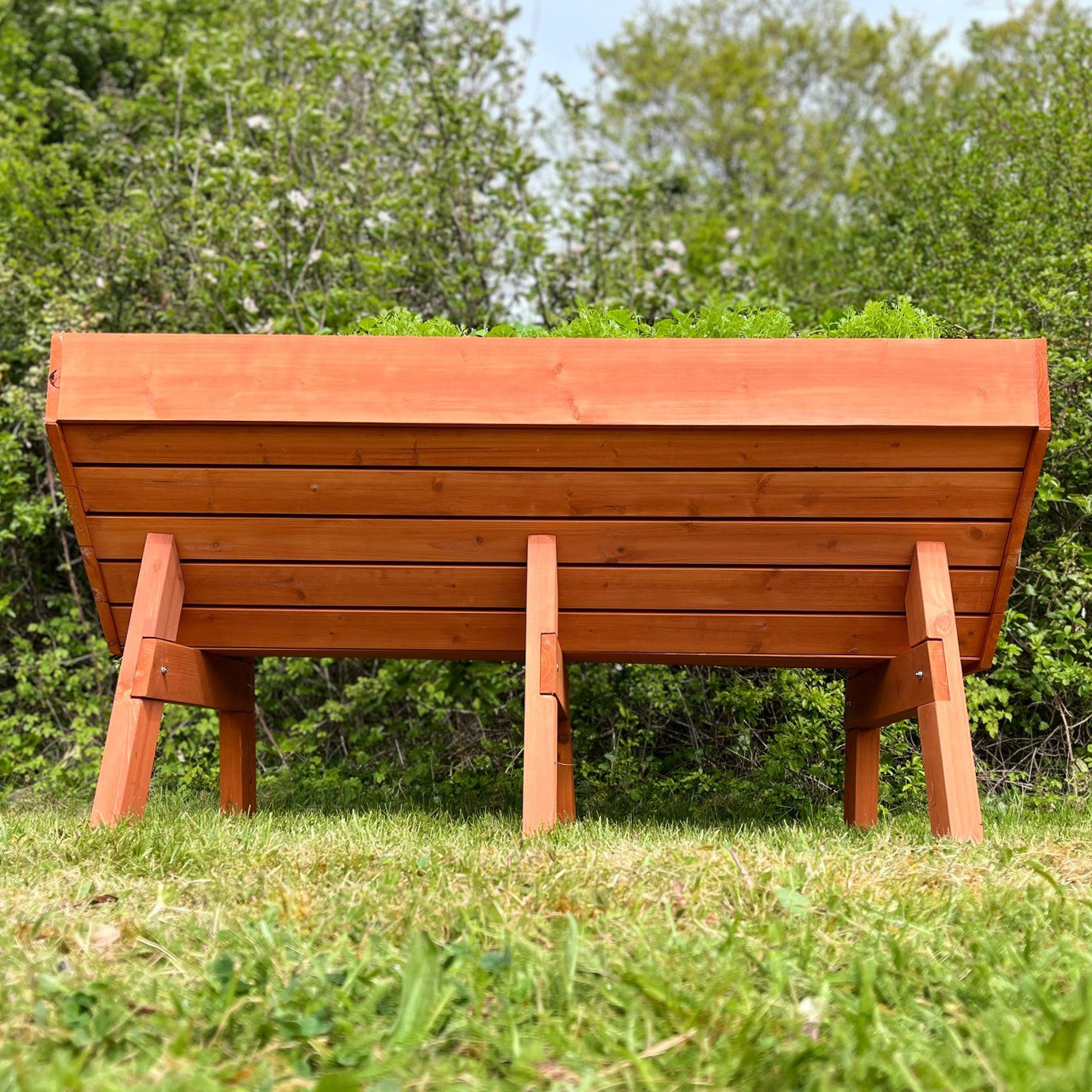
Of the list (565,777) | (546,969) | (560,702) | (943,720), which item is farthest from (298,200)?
(546,969)

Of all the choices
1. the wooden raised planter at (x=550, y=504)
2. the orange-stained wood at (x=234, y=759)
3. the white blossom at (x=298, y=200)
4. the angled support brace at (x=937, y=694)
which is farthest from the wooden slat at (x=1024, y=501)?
the white blossom at (x=298, y=200)

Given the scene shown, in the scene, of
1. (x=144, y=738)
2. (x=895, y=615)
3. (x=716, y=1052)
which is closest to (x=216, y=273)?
(x=144, y=738)

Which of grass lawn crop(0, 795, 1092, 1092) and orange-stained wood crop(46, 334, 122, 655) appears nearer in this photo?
grass lawn crop(0, 795, 1092, 1092)

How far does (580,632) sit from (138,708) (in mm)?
1104

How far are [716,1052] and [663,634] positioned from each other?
5.64ft

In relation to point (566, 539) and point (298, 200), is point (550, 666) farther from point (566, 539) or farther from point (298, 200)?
point (298, 200)

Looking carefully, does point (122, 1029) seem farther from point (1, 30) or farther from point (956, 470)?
point (1, 30)

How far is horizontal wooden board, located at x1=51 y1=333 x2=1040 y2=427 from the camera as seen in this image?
2.47 m

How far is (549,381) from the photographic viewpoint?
250cm

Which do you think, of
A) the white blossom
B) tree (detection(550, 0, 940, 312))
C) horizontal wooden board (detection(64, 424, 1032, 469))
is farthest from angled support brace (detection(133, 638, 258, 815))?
tree (detection(550, 0, 940, 312))

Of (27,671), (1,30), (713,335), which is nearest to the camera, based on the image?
(713,335)

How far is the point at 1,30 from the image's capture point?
312 inches

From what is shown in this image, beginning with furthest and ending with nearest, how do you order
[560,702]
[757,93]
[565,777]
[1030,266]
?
[757,93] < [1030,266] < [565,777] < [560,702]

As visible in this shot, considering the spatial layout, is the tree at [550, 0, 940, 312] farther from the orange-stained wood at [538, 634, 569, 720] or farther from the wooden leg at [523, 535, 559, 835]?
the orange-stained wood at [538, 634, 569, 720]
